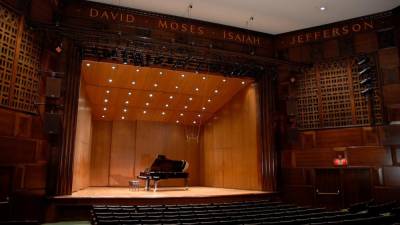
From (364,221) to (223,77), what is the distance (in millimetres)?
8409

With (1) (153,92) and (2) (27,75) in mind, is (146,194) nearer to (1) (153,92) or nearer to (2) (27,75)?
(1) (153,92)

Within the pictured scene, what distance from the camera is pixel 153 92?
39.8ft

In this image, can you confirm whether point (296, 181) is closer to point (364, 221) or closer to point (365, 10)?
point (365, 10)

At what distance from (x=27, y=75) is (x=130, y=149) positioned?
6978 millimetres

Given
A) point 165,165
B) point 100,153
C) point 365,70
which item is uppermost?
point 365,70

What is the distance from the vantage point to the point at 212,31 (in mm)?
11117

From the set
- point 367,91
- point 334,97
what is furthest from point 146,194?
point 367,91

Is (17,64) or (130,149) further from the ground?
(17,64)

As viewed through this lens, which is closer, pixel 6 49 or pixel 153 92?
pixel 6 49

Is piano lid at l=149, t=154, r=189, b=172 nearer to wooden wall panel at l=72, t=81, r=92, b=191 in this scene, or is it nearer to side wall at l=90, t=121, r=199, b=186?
wooden wall panel at l=72, t=81, r=92, b=191

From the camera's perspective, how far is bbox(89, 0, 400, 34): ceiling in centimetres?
970

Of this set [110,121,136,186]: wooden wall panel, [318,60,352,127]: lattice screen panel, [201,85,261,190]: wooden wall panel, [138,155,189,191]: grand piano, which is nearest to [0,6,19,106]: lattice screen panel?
[138,155,189,191]: grand piano

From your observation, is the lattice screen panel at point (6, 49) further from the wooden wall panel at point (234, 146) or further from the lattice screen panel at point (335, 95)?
the lattice screen panel at point (335, 95)

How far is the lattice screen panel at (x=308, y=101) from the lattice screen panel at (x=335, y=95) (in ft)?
0.78
